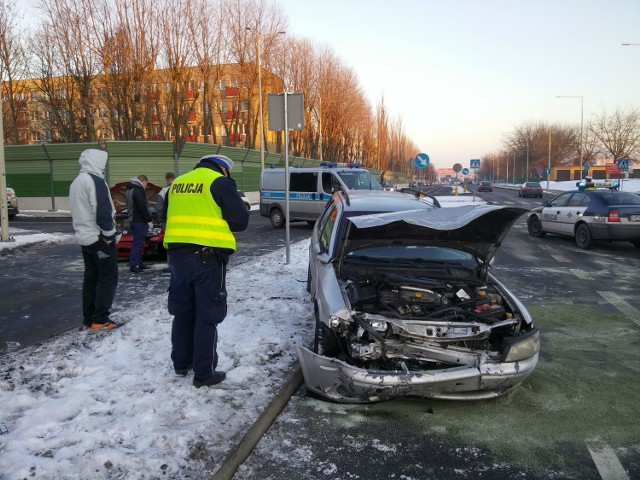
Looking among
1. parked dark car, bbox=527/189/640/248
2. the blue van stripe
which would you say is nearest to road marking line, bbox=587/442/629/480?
parked dark car, bbox=527/189/640/248

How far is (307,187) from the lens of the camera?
56.1ft

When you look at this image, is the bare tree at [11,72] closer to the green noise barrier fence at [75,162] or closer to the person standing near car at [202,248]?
the green noise barrier fence at [75,162]

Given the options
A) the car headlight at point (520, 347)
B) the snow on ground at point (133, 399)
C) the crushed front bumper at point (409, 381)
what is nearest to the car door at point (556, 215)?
the snow on ground at point (133, 399)

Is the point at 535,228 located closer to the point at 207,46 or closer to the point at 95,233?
the point at 95,233

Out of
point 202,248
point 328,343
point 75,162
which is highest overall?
point 75,162

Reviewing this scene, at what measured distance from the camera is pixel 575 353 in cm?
518

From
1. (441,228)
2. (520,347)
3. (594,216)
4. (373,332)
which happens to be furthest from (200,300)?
(594,216)

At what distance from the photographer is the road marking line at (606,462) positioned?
3.02m

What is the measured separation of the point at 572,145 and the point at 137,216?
282 feet

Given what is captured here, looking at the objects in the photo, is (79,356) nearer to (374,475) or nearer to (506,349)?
(374,475)

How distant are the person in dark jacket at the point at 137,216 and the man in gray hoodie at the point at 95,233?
3596mm

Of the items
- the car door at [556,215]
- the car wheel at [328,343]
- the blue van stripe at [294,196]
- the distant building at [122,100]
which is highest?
the distant building at [122,100]

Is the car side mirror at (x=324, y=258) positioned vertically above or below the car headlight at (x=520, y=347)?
above

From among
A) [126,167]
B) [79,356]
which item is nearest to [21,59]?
[126,167]
